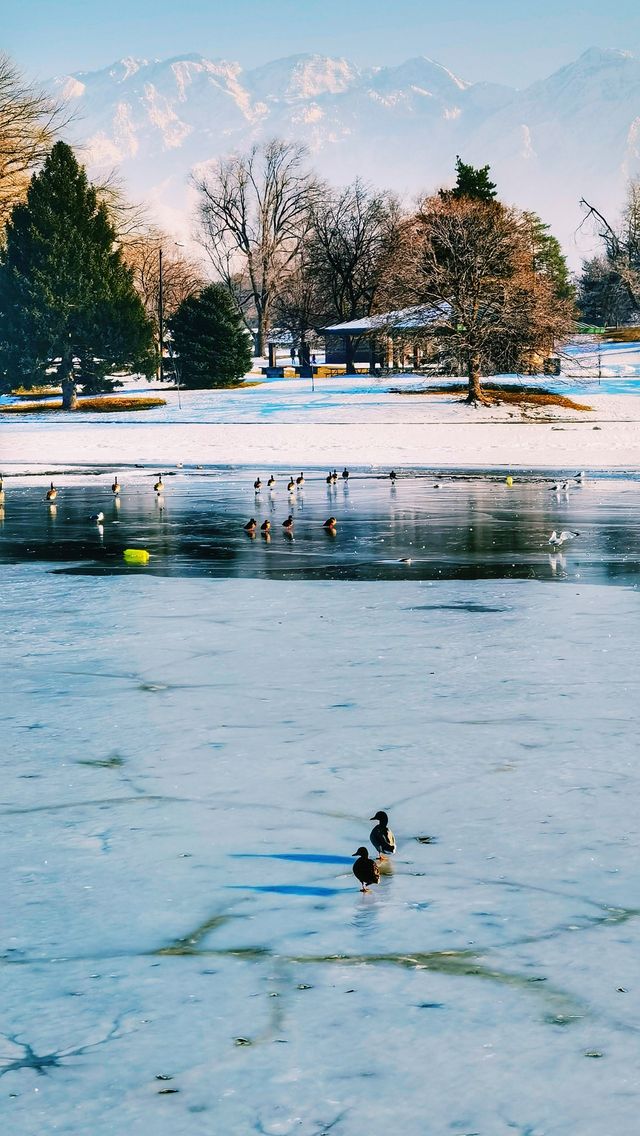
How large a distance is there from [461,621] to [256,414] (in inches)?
1952

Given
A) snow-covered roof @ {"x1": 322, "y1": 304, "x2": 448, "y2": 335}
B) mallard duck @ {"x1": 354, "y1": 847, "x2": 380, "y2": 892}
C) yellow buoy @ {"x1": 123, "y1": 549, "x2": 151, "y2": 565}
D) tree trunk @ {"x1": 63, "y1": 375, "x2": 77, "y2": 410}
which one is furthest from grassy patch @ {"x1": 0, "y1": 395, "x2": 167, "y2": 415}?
mallard duck @ {"x1": 354, "y1": 847, "x2": 380, "y2": 892}

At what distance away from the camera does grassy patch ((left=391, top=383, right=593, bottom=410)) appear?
204 ft

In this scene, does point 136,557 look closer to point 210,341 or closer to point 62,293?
point 62,293

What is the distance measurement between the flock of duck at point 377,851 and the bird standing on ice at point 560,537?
543 inches

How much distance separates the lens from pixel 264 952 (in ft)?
19.6

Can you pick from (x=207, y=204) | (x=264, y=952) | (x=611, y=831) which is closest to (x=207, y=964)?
(x=264, y=952)

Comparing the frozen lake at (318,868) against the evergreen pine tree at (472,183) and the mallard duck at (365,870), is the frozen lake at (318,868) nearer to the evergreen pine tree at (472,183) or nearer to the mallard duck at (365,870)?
the mallard duck at (365,870)

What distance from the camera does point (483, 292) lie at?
63938 millimetres

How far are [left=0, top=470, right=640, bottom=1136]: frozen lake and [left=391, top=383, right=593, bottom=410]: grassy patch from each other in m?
48.2

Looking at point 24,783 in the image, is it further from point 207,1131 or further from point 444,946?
point 207,1131

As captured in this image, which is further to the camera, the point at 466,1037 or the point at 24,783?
the point at 24,783

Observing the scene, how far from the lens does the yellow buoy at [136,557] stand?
63.1ft

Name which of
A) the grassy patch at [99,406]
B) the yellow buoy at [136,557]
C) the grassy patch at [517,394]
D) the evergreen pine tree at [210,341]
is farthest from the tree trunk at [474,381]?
the yellow buoy at [136,557]

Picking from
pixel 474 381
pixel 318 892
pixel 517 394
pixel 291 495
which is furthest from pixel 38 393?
pixel 318 892
